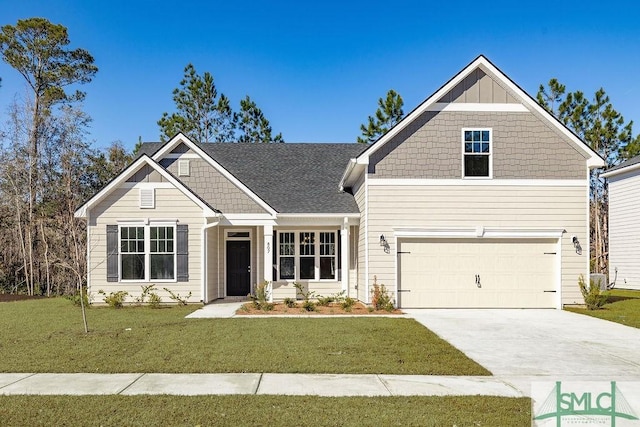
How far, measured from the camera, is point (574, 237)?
50.6ft

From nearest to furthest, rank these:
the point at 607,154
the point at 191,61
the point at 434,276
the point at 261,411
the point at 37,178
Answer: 1. the point at 261,411
2. the point at 434,276
3. the point at 37,178
4. the point at 607,154
5. the point at 191,61

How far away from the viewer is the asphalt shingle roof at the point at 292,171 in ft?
56.9

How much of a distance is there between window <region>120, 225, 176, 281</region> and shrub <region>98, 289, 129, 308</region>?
52 centimetres

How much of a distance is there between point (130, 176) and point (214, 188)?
2.69m

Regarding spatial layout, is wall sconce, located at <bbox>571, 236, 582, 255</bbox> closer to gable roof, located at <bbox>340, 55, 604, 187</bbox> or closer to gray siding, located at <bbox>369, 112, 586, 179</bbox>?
gray siding, located at <bbox>369, 112, 586, 179</bbox>

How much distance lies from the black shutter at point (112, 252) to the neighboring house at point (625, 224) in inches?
857

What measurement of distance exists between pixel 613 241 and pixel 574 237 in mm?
12183

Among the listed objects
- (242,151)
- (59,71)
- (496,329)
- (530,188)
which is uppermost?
(59,71)

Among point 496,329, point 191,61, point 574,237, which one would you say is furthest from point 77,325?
point 191,61

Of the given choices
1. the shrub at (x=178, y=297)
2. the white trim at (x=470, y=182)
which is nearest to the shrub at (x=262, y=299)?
the shrub at (x=178, y=297)

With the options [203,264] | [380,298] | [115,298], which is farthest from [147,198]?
[380,298]

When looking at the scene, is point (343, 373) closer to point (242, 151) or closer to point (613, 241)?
point (242, 151)

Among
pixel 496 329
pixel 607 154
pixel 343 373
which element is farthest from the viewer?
pixel 607 154

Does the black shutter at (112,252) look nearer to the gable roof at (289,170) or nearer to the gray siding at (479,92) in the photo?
the gable roof at (289,170)
